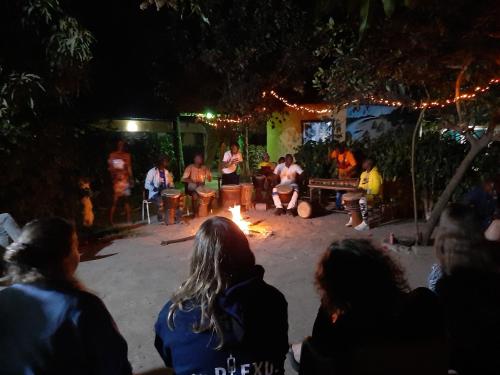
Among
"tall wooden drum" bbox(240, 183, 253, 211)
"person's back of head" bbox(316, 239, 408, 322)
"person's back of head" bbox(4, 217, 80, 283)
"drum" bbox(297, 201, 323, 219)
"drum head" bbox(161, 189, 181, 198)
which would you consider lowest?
"drum" bbox(297, 201, 323, 219)

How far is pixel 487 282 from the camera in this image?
2424mm

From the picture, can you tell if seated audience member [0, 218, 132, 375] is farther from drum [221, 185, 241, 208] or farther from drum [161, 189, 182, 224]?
drum [221, 185, 241, 208]

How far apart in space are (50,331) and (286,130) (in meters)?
15.8

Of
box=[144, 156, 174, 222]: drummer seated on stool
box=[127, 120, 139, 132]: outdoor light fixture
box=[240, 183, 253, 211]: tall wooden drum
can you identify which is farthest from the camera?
box=[127, 120, 139, 132]: outdoor light fixture

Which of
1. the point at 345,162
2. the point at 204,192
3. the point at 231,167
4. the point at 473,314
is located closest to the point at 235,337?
the point at 473,314

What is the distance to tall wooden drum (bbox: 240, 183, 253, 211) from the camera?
38.3 ft

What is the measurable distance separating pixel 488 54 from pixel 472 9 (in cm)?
72

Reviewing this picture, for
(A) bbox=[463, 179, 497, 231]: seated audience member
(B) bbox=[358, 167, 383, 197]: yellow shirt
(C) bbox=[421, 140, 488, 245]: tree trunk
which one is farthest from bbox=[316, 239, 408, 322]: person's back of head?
(B) bbox=[358, 167, 383, 197]: yellow shirt

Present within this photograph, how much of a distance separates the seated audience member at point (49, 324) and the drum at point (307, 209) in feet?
28.7

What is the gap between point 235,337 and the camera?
2111 millimetres

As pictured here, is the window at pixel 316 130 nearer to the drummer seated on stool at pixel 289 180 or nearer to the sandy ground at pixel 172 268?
the drummer seated on stool at pixel 289 180

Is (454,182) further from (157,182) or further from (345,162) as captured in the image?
(157,182)

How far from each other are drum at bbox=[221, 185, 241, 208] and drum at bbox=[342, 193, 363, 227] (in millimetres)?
3013

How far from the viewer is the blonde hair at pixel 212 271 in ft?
6.95
